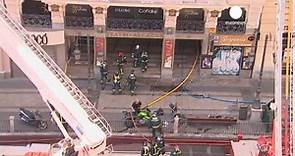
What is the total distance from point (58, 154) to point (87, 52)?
14795 mm

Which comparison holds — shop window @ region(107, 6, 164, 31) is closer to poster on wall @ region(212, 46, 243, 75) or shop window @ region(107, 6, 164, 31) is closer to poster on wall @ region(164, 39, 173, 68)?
poster on wall @ region(164, 39, 173, 68)

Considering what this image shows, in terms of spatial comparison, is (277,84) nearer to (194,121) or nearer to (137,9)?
(194,121)

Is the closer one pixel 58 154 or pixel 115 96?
pixel 58 154

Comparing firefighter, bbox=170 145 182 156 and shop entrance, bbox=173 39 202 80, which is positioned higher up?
shop entrance, bbox=173 39 202 80

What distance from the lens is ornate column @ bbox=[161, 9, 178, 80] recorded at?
38706 millimetres

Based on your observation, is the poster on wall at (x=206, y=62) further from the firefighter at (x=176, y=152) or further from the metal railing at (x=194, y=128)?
the firefighter at (x=176, y=152)

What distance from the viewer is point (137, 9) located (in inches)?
1578

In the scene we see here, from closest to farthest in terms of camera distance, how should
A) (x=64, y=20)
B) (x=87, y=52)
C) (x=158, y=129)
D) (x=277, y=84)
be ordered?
1. (x=277, y=84)
2. (x=158, y=129)
3. (x=64, y=20)
4. (x=87, y=52)

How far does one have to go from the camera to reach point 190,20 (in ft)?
132

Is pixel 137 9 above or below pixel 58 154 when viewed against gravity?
above

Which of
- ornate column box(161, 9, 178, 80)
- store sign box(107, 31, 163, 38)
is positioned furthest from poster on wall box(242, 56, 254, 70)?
store sign box(107, 31, 163, 38)

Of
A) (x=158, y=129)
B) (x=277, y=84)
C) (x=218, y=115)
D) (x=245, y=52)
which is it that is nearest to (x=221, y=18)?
(x=245, y=52)

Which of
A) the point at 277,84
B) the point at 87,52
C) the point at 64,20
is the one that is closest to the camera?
the point at 277,84

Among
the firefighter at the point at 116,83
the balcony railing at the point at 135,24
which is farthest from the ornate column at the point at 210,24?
the firefighter at the point at 116,83
